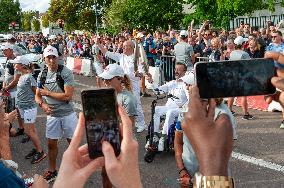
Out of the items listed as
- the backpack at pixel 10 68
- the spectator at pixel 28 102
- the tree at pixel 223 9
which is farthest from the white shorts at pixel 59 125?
the tree at pixel 223 9

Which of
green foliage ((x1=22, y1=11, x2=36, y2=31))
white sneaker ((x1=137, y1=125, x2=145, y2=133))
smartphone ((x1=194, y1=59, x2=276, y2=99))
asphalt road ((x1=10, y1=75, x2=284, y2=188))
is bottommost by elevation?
asphalt road ((x1=10, y1=75, x2=284, y2=188))

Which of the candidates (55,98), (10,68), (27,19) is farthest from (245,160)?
(27,19)

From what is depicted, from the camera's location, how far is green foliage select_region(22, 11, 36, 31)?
134 metres

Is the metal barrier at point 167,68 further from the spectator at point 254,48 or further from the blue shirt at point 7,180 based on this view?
the blue shirt at point 7,180

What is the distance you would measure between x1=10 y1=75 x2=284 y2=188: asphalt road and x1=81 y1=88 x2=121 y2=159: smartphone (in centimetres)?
456

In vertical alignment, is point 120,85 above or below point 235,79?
below

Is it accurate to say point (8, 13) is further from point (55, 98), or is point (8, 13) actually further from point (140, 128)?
point (55, 98)

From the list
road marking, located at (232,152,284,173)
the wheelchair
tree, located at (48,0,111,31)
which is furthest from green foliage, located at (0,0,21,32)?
road marking, located at (232,152,284,173)

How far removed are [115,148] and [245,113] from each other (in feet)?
29.1

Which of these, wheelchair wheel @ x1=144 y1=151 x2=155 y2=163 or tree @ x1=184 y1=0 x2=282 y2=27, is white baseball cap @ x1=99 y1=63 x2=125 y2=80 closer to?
wheelchair wheel @ x1=144 y1=151 x2=155 y2=163

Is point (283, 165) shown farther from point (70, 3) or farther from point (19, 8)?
point (19, 8)

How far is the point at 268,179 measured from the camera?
6.39 meters

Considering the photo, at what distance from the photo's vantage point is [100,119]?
6.17 feet

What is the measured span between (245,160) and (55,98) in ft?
A: 10.3
